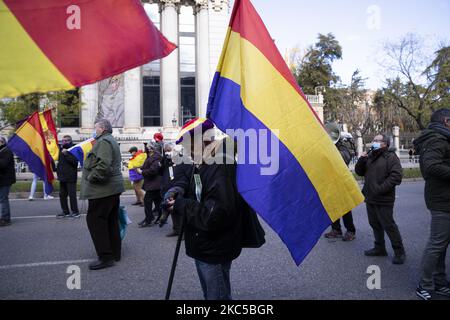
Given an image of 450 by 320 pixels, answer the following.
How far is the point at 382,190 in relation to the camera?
501 centimetres

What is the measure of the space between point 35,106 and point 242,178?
22754mm

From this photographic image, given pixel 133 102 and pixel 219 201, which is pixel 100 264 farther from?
pixel 133 102

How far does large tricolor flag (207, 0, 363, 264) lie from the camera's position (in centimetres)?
251

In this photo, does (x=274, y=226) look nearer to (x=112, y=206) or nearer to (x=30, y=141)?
(x=112, y=206)

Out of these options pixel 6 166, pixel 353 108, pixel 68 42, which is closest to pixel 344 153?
pixel 68 42

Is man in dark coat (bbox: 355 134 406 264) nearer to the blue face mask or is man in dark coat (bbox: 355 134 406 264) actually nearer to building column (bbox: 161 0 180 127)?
the blue face mask

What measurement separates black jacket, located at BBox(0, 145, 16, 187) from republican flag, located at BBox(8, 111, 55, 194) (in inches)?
11.5

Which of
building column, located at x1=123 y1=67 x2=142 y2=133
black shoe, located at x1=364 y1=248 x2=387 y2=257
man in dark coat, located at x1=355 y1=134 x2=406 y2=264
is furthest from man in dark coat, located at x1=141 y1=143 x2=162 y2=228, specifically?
building column, located at x1=123 y1=67 x2=142 y2=133

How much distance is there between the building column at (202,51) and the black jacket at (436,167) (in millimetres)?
32265

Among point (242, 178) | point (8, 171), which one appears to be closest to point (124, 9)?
point (242, 178)

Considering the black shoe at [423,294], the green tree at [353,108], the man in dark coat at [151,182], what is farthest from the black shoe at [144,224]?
the green tree at [353,108]

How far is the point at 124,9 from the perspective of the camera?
2387mm

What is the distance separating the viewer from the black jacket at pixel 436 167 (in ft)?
12.3

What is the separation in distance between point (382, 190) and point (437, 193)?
1.16 m
